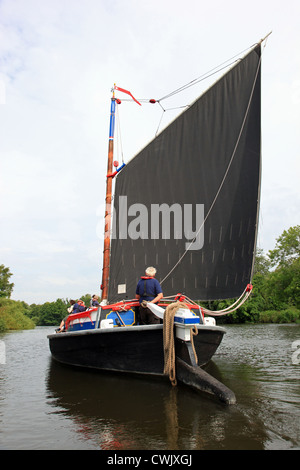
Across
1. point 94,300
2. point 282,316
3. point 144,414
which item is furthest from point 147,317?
point 282,316

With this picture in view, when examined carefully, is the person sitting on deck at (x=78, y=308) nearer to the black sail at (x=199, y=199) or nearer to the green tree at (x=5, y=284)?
the black sail at (x=199, y=199)

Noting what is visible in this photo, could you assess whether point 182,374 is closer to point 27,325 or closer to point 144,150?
point 144,150

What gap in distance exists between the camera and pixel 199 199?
35.7 ft

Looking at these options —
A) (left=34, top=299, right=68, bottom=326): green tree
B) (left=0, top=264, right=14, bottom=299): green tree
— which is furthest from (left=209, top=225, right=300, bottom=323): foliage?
(left=34, top=299, right=68, bottom=326): green tree

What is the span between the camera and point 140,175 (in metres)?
11.2

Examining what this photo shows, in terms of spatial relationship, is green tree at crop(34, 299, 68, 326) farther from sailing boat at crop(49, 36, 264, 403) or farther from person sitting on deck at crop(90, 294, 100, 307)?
sailing boat at crop(49, 36, 264, 403)

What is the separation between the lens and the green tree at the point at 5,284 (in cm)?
5056

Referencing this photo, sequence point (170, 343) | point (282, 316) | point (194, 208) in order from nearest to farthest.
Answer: point (170, 343) < point (194, 208) < point (282, 316)

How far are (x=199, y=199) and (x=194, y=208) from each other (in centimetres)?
32

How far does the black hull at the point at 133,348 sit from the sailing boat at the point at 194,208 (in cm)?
40

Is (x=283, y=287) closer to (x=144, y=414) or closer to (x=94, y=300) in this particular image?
(x=94, y=300)

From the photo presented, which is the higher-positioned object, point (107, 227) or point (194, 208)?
point (194, 208)

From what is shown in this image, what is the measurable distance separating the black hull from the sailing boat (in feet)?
1.30
